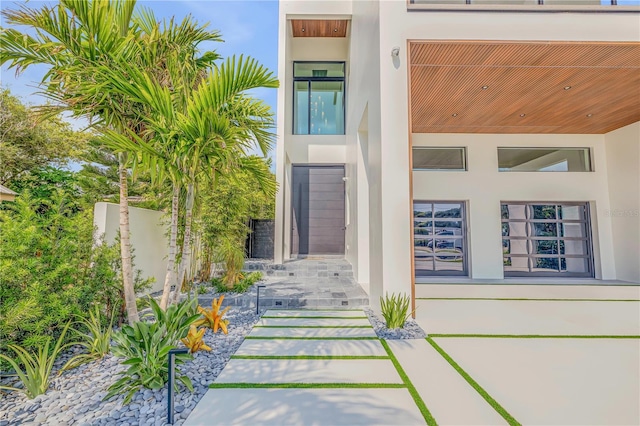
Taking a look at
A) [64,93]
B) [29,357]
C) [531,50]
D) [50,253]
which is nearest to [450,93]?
[531,50]

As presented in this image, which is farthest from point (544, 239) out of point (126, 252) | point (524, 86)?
point (126, 252)

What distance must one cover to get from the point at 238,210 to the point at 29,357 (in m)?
3.30

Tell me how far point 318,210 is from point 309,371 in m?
6.01

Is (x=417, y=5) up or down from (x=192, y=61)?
up

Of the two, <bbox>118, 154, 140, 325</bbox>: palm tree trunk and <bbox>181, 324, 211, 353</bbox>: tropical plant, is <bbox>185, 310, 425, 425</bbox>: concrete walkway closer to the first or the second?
<bbox>181, 324, 211, 353</bbox>: tropical plant

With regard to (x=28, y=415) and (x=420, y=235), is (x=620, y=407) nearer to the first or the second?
(x=28, y=415)

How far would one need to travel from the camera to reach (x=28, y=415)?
6.37 ft

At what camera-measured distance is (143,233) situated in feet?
15.3

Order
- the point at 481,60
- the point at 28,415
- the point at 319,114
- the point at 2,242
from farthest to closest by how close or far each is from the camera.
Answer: the point at 319,114, the point at 481,60, the point at 2,242, the point at 28,415

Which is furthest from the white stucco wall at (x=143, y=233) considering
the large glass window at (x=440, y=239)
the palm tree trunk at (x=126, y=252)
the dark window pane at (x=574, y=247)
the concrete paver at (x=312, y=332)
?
the dark window pane at (x=574, y=247)

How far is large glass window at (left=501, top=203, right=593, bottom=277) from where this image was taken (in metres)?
7.44

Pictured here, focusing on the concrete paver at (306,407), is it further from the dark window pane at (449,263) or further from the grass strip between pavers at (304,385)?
the dark window pane at (449,263)

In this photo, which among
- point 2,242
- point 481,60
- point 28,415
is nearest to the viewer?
point 28,415

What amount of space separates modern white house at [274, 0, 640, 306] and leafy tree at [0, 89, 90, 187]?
7.31 meters
